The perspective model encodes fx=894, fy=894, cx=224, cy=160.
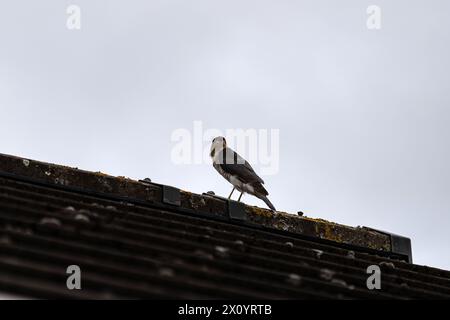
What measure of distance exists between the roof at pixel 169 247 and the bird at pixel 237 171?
3267mm

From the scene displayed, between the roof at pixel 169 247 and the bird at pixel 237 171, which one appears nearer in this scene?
the roof at pixel 169 247

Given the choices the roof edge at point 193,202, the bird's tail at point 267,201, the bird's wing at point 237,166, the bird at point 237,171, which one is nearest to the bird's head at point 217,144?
the bird at point 237,171

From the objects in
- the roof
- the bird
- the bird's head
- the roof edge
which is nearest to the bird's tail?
the bird

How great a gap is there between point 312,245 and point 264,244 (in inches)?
32.7

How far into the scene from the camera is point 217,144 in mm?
11406

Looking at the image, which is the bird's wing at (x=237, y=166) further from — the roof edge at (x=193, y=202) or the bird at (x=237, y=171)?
the roof edge at (x=193, y=202)

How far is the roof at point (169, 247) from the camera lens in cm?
363

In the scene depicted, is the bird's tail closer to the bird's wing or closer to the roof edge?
the bird's wing

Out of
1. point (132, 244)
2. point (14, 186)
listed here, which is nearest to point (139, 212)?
point (14, 186)

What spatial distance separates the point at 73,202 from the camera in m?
5.24

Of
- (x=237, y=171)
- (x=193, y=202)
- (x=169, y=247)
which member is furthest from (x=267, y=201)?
(x=169, y=247)

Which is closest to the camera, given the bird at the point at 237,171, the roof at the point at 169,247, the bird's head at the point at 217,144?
the roof at the point at 169,247

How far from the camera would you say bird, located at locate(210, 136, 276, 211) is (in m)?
10.3

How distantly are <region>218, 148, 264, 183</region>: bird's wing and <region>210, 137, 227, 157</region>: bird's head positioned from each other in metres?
0.16
